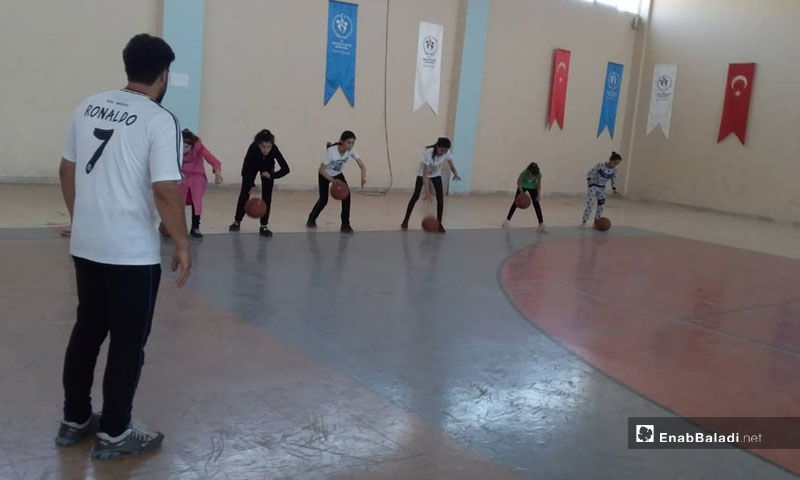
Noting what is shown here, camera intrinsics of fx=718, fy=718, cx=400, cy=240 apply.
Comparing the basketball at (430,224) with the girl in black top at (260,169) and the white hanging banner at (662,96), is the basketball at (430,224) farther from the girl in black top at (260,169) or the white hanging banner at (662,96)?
the white hanging banner at (662,96)

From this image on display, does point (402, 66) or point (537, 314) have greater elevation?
point (402, 66)

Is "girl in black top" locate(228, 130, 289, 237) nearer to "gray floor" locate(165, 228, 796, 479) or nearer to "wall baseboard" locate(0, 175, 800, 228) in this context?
"gray floor" locate(165, 228, 796, 479)

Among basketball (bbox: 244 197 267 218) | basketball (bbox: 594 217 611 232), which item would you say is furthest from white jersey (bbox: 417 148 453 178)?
basketball (bbox: 594 217 611 232)

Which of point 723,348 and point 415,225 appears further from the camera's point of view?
point 415,225

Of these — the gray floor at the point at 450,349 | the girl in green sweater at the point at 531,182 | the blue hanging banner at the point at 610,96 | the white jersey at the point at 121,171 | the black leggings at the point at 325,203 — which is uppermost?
the blue hanging banner at the point at 610,96

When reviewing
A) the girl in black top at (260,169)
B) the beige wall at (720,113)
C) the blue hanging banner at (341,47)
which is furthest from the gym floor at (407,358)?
the beige wall at (720,113)

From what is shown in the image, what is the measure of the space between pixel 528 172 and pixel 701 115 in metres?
8.41

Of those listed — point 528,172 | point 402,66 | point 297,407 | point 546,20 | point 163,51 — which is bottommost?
point 297,407

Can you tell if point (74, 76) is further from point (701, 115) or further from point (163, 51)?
point (701, 115)

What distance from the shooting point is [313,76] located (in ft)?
43.4

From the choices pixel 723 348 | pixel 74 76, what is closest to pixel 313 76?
pixel 74 76

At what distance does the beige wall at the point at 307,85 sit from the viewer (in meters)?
12.3

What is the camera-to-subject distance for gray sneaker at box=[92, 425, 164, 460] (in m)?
3.04

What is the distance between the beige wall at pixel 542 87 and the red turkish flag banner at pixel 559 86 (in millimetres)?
133
